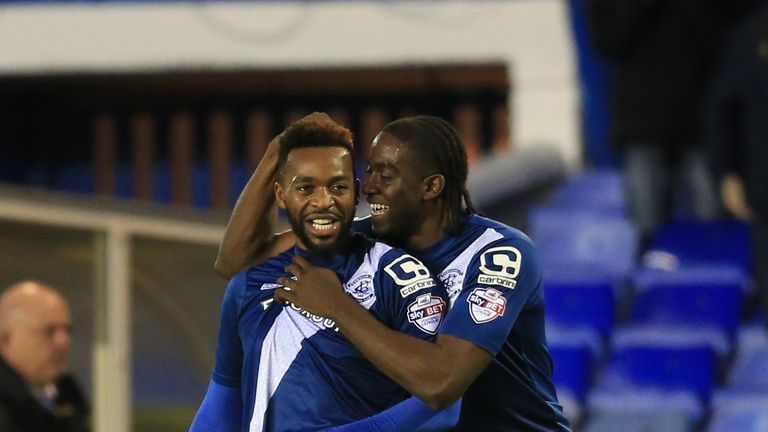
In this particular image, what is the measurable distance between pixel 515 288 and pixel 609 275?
485cm

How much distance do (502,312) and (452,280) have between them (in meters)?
0.14

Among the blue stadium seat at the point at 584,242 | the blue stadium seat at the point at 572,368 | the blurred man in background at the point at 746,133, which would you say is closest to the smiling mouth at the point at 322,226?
the blurred man in background at the point at 746,133

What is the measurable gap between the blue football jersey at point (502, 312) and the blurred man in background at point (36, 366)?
92.7 inches

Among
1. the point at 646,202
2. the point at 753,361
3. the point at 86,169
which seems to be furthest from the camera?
the point at 86,169

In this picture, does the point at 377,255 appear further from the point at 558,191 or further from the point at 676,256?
the point at 558,191

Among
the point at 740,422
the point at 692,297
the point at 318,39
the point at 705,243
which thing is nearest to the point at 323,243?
the point at 740,422

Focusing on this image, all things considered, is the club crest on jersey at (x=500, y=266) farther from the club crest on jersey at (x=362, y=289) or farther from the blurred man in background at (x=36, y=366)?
the blurred man in background at (x=36, y=366)

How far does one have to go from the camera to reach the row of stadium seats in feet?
23.1

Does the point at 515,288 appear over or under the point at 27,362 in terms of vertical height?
over

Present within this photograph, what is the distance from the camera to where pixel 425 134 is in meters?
3.37

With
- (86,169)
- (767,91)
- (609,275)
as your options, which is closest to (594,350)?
(609,275)

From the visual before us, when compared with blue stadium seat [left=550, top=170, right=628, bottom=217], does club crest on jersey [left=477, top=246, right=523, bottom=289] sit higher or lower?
higher

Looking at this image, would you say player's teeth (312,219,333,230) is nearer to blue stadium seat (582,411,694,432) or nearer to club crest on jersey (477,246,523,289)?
club crest on jersey (477,246,523,289)

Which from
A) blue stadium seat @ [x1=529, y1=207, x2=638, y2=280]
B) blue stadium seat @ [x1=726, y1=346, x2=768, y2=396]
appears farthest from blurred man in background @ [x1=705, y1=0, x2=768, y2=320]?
blue stadium seat @ [x1=529, y1=207, x2=638, y2=280]
